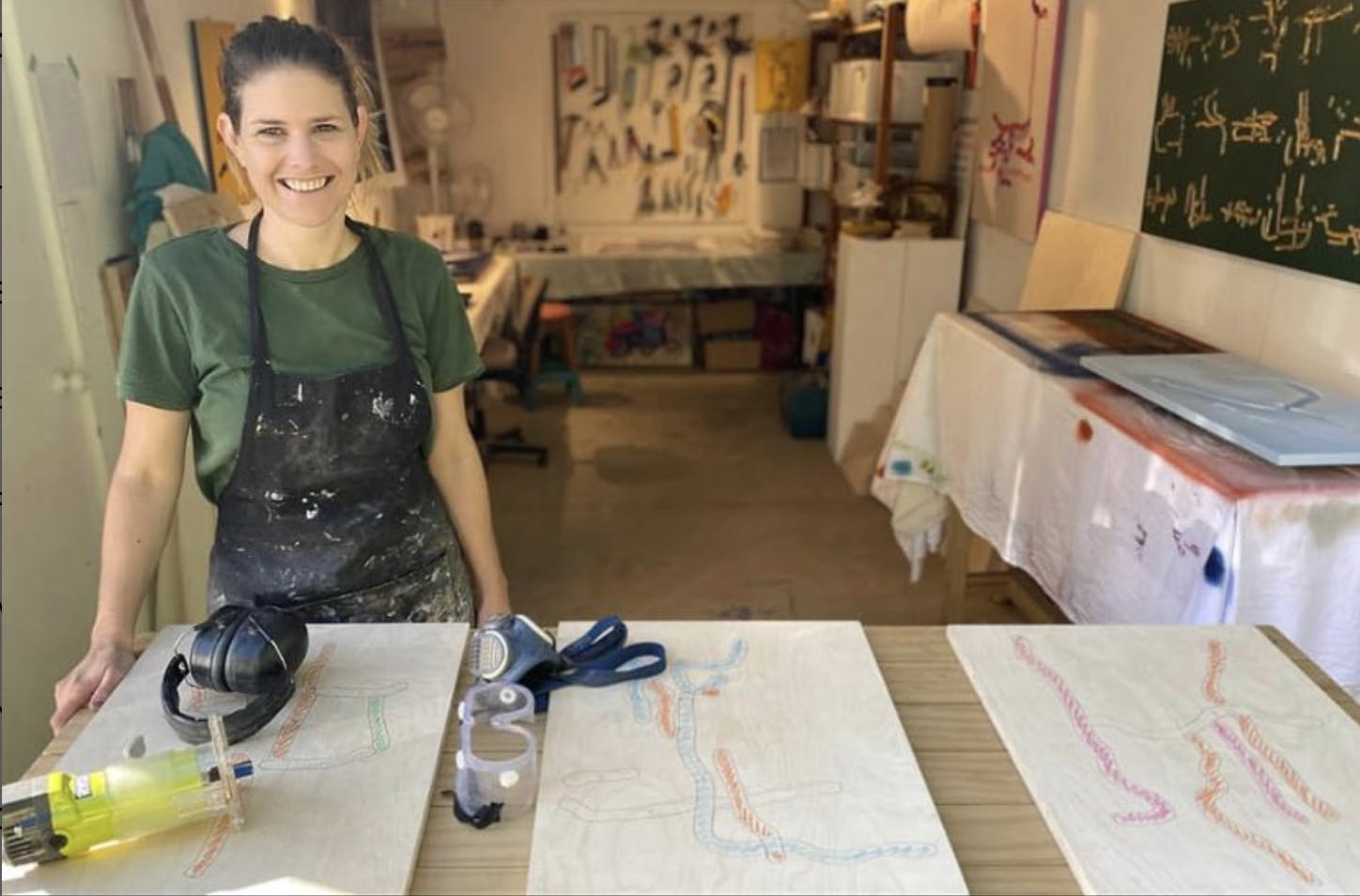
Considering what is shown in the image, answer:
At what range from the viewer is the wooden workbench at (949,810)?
75 cm

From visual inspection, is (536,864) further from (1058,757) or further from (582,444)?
(582,444)

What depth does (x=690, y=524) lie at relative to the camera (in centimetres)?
352

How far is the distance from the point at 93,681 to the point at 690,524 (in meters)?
2.60

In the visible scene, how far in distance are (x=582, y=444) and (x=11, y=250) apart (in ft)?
10.4

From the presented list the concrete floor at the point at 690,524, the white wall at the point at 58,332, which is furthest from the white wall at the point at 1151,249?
the white wall at the point at 58,332

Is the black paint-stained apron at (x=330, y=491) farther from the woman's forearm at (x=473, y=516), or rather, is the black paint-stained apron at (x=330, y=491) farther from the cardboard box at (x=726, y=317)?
the cardboard box at (x=726, y=317)

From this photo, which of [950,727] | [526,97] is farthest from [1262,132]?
[526,97]

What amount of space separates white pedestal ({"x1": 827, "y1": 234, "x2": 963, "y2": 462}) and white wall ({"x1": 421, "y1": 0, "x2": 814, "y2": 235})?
6.13ft

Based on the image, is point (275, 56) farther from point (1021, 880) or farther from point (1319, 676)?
point (1319, 676)

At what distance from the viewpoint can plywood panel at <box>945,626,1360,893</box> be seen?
0.77 meters

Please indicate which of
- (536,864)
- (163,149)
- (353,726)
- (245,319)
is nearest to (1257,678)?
(536,864)

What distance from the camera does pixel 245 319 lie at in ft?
3.95

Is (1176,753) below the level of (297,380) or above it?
below

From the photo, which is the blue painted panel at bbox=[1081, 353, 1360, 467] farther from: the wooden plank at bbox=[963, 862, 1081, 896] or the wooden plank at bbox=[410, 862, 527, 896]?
the wooden plank at bbox=[410, 862, 527, 896]
